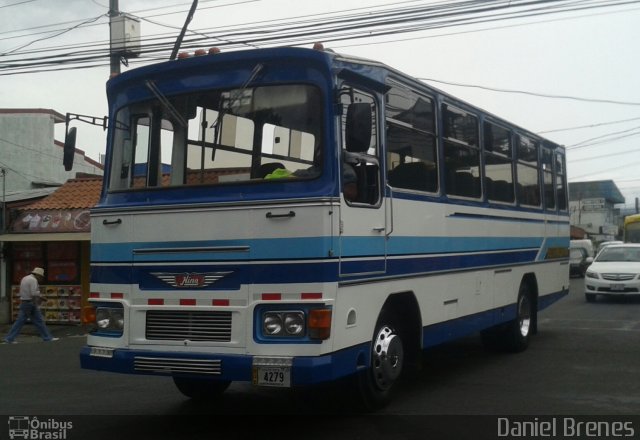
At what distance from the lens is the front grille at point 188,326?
6.76 m

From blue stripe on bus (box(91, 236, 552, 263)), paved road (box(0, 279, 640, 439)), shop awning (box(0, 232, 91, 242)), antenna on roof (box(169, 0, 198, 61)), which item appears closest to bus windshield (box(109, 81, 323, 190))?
blue stripe on bus (box(91, 236, 552, 263))

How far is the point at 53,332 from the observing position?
62.7 ft

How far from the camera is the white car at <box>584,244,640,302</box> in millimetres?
21766

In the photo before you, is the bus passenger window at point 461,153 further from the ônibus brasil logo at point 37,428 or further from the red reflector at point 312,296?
the ônibus brasil logo at point 37,428

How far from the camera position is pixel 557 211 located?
14.2 metres

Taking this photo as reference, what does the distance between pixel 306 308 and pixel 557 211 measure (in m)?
8.84

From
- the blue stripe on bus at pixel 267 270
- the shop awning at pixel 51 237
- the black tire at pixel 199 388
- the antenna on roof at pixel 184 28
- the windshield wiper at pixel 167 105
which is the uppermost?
the antenna on roof at pixel 184 28

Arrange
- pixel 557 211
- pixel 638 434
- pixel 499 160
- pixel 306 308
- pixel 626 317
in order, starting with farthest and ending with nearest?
pixel 626 317 → pixel 557 211 → pixel 499 160 → pixel 638 434 → pixel 306 308

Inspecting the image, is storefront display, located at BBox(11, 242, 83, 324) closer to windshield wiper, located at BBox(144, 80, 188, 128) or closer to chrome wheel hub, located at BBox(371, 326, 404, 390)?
windshield wiper, located at BBox(144, 80, 188, 128)

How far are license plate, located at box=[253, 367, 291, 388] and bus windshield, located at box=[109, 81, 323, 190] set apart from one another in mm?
1582

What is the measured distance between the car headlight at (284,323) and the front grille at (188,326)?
1.12 feet

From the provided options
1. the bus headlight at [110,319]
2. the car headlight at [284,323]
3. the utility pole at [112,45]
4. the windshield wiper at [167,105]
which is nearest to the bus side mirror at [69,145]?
the windshield wiper at [167,105]

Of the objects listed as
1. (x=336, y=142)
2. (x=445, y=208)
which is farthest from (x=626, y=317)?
(x=336, y=142)

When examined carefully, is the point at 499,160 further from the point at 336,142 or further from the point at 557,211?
the point at 336,142
